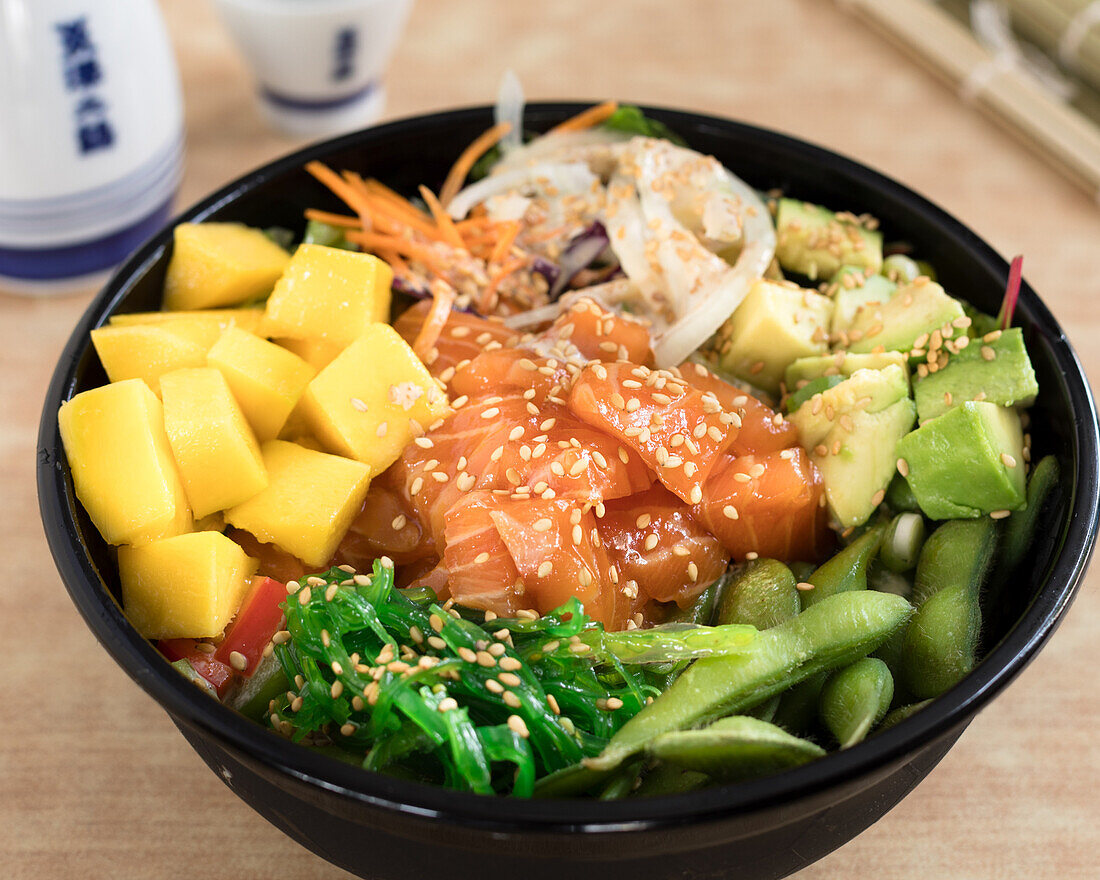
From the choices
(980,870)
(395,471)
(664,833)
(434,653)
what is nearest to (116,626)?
(434,653)

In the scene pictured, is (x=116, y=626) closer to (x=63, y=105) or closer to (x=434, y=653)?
(x=434, y=653)

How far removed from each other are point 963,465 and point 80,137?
2.11 metres

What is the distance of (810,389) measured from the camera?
2.00 metres

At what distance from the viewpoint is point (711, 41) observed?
3709 mm

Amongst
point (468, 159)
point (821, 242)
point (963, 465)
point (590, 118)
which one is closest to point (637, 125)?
point (590, 118)

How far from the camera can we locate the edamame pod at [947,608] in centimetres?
164

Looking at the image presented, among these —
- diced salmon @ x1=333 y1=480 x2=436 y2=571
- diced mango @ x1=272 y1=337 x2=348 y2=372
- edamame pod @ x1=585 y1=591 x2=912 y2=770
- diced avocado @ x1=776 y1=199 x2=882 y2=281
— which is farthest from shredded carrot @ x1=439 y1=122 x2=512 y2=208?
edamame pod @ x1=585 y1=591 x2=912 y2=770

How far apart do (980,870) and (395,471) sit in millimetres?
1232

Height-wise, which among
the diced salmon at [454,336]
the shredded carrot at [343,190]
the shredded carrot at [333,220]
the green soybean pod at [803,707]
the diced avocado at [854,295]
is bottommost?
the shredded carrot at [333,220]

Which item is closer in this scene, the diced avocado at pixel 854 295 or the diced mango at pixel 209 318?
the diced mango at pixel 209 318

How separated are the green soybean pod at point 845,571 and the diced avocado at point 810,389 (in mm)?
291

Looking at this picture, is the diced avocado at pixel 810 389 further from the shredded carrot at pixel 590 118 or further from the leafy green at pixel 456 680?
the shredded carrot at pixel 590 118

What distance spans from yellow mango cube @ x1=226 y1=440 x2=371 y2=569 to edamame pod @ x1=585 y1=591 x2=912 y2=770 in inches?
23.8

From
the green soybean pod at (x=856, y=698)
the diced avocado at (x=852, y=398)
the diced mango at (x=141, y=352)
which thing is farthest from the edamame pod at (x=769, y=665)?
the diced mango at (x=141, y=352)
